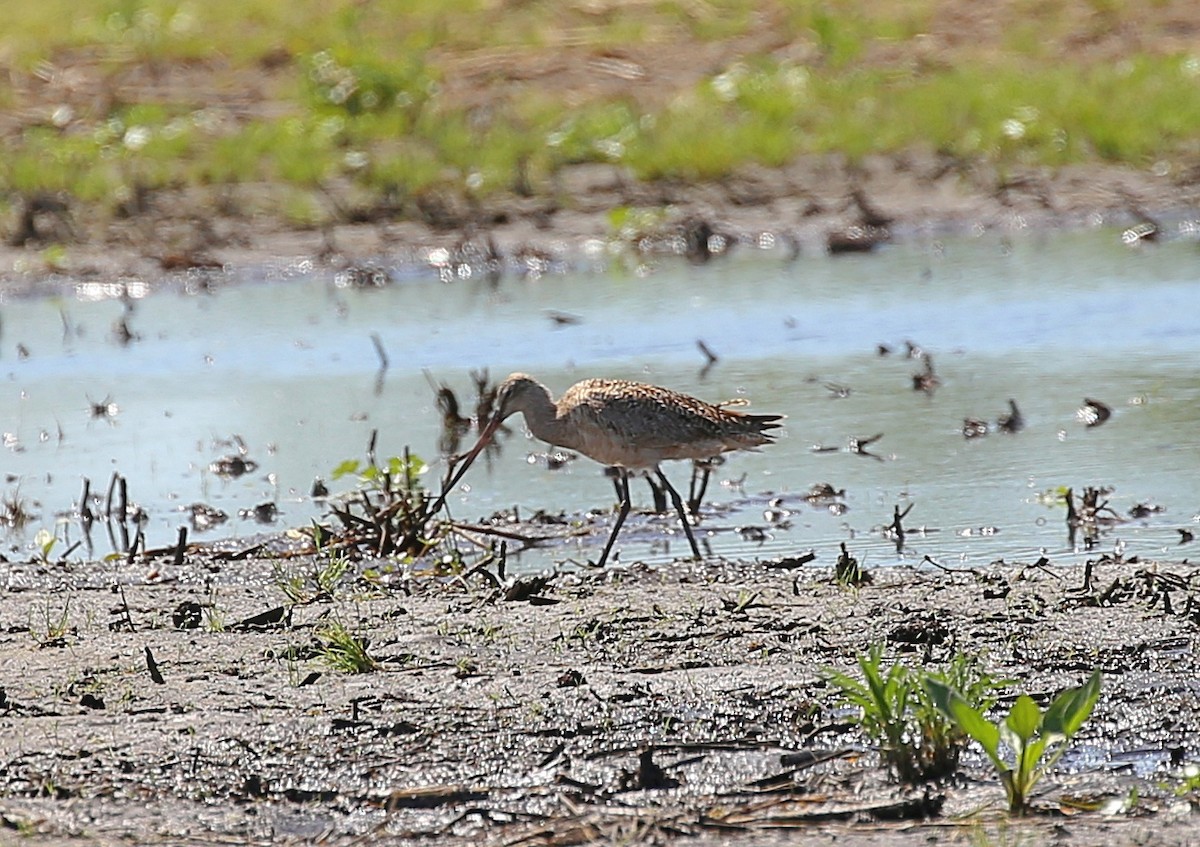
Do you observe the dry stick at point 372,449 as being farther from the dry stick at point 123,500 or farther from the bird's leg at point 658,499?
the bird's leg at point 658,499

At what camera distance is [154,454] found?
10.6 metres

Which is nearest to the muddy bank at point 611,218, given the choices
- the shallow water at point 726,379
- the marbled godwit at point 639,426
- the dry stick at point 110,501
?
the shallow water at point 726,379

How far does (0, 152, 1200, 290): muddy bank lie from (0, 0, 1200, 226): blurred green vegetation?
0.95 feet

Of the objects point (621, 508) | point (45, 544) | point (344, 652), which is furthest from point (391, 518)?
point (344, 652)

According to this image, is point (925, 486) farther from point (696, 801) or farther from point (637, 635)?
point (696, 801)

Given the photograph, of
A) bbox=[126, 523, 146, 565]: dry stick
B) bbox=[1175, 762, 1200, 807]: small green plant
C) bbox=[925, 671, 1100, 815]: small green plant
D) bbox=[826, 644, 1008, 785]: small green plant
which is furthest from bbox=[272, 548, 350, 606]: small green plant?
bbox=[1175, 762, 1200, 807]: small green plant

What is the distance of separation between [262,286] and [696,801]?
37.5 feet

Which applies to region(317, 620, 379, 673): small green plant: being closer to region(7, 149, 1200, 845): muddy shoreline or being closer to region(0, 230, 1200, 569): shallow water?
region(7, 149, 1200, 845): muddy shoreline

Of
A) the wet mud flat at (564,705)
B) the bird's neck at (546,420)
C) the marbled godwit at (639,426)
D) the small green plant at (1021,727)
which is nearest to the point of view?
the small green plant at (1021,727)

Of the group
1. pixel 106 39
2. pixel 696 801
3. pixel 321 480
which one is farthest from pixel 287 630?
pixel 106 39

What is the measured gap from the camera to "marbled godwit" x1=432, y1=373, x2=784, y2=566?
8.42m

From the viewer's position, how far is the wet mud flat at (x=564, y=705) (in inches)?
188

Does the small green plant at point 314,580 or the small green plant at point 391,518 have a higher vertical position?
the small green plant at point 391,518

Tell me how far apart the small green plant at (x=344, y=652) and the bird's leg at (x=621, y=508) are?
169 cm
